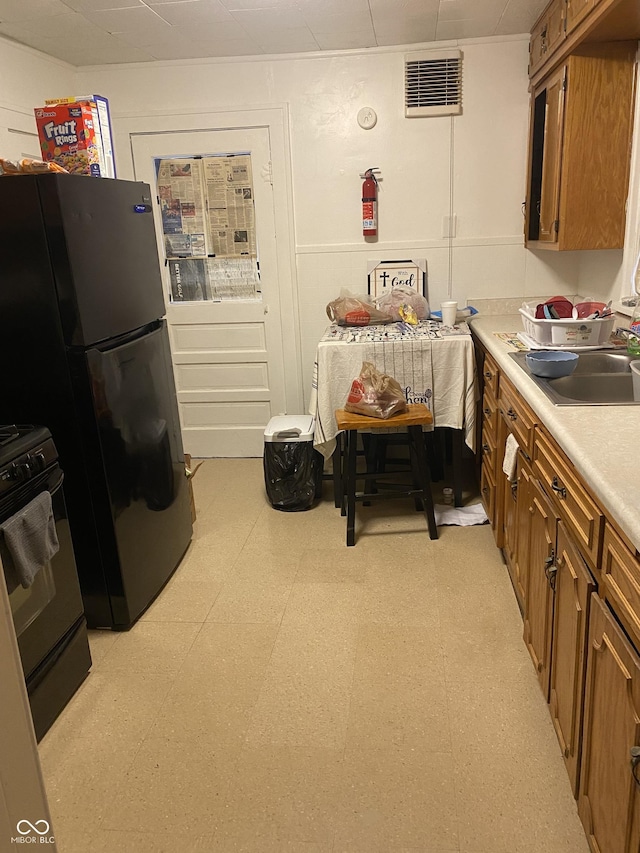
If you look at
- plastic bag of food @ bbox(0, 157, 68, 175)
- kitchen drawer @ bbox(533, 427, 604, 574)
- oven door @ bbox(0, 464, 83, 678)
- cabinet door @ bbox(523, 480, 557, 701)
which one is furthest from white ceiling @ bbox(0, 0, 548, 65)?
A: cabinet door @ bbox(523, 480, 557, 701)

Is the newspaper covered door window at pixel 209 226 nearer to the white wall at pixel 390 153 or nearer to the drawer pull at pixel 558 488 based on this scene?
the white wall at pixel 390 153

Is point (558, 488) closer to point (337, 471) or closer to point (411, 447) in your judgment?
point (411, 447)

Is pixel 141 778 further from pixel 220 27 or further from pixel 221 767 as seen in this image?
pixel 220 27

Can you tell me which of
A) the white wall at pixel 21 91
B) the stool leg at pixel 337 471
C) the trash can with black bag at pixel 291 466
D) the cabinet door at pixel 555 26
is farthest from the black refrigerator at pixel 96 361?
the cabinet door at pixel 555 26

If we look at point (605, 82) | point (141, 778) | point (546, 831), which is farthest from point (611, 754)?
point (605, 82)

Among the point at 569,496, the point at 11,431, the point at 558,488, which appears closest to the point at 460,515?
the point at 558,488

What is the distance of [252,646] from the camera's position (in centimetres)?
237

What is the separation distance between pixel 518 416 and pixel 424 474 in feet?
2.76

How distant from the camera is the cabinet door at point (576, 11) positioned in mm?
2402

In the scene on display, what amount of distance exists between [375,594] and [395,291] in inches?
70.6

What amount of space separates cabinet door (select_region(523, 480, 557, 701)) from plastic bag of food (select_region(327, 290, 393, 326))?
1.74m

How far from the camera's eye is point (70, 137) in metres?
2.35

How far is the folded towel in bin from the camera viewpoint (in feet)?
5.81

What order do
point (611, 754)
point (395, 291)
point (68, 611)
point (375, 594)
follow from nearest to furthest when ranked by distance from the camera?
point (611, 754) < point (68, 611) < point (375, 594) < point (395, 291)
